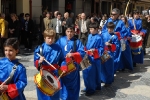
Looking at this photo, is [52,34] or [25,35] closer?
[52,34]

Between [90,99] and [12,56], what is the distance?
2612 mm

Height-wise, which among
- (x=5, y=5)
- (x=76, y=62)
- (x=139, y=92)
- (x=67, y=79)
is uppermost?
(x=5, y=5)

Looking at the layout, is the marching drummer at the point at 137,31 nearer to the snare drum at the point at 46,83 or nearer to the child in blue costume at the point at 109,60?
the child in blue costume at the point at 109,60

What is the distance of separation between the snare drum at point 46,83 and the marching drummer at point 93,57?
1.59 m

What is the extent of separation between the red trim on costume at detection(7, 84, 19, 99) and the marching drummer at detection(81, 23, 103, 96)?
245 cm

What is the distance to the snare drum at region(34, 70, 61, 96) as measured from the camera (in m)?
3.82

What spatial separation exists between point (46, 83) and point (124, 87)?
3055 mm

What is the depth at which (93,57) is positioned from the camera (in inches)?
218

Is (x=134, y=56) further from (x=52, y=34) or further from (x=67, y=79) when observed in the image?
(x=52, y=34)

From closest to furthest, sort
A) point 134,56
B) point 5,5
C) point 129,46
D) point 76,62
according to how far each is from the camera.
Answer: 1. point 76,62
2. point 129,46
3. point 134,56
4. point 5,5

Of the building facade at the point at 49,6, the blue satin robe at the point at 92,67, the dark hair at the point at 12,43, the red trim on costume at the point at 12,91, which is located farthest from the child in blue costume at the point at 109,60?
the building facade at the point at 49,6

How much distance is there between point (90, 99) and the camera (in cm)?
548

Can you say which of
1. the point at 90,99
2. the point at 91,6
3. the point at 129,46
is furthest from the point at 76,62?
the point at 91,6

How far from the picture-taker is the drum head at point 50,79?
12.7 ft
